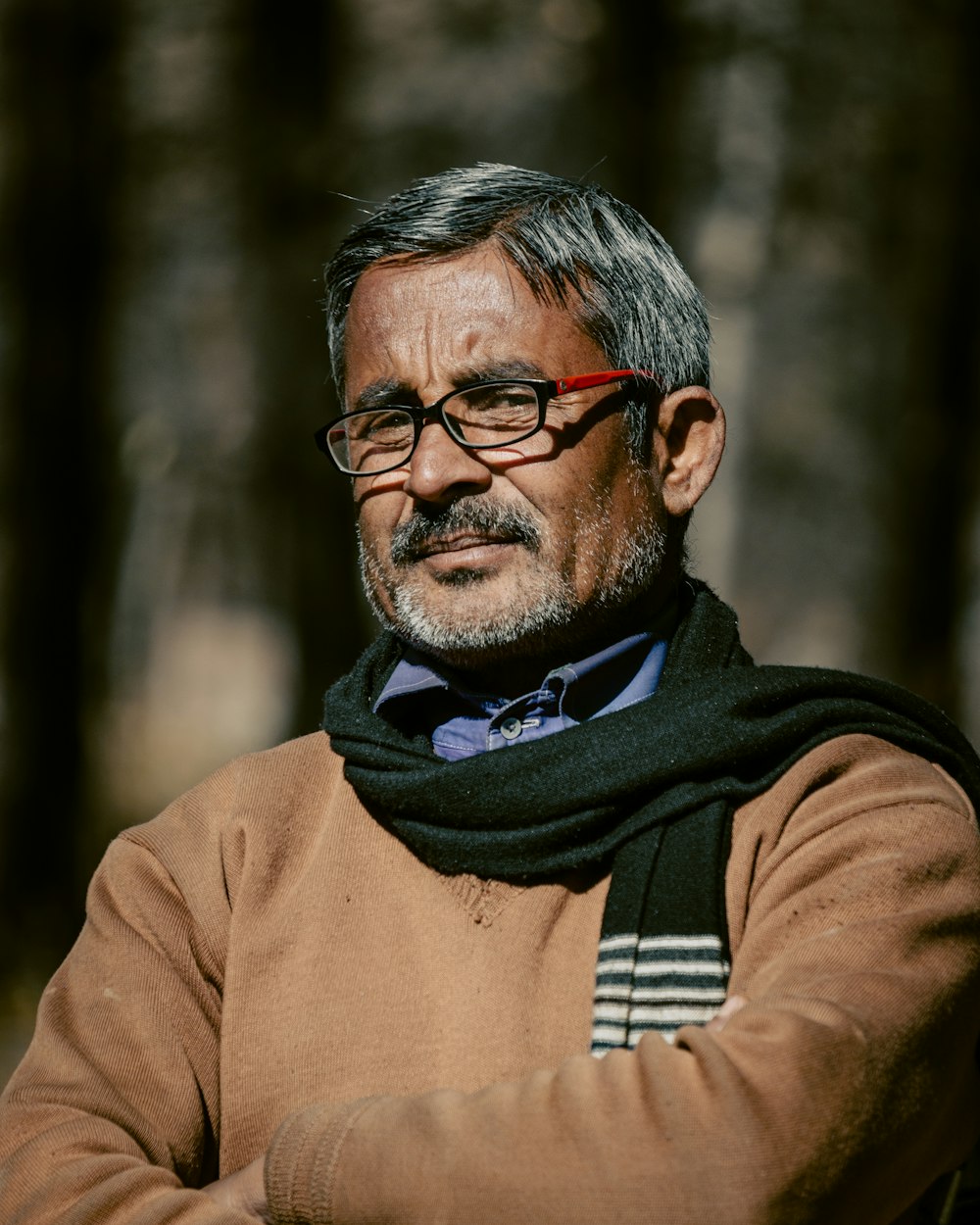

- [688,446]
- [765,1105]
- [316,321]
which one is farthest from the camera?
[316,321]

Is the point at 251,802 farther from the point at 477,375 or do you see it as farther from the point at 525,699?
the point at 477,375

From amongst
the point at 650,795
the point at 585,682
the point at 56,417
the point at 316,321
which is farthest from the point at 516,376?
the point at 56,417

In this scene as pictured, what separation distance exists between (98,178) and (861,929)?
3.46m

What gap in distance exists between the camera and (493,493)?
1902 millimetres

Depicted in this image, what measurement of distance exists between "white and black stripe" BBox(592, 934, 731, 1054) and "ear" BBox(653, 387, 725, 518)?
737 millimetres

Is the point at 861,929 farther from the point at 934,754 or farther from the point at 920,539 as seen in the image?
the point at 920,539

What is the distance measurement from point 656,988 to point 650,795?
0.25 metres

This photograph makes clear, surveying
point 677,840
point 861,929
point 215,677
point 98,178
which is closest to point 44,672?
point 215,677

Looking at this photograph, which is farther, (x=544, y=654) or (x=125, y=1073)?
(x=544, y=654)

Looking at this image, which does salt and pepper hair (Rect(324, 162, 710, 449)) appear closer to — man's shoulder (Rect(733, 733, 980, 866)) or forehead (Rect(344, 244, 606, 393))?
forehead (Rect(344, 244, 606, 393))

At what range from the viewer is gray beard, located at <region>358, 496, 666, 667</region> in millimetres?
1889

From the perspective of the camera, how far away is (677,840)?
168cm

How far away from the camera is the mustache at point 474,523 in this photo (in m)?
1.89

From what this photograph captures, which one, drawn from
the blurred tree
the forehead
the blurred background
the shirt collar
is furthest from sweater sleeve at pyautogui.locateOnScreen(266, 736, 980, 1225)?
the blurred tree
